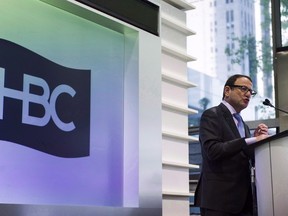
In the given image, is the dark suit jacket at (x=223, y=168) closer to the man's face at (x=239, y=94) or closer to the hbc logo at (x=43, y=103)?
the man's face at (x=239, y=94)

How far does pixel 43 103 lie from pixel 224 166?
1078 mm

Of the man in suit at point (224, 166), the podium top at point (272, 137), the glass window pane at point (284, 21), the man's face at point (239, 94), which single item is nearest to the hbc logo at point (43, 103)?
the man in suit at point (224, 166)

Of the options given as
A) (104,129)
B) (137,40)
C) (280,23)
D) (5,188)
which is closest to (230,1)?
(280,23)

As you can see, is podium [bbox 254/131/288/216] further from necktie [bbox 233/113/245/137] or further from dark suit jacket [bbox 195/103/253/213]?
necktie [bbox 233/113/245/137]

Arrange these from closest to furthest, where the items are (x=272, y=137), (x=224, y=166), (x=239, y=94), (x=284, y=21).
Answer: (x=272, y=137)
(x=224, y=166)
(x=239, y=94)
(x=284, y=21)

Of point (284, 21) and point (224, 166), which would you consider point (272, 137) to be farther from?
point (284, 21)

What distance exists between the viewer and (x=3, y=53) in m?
2.97

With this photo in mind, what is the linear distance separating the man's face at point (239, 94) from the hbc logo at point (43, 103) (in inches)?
35.0

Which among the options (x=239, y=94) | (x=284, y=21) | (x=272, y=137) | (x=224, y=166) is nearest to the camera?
(x=272, y=137)

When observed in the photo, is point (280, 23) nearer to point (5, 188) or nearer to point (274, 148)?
point (274, 148)

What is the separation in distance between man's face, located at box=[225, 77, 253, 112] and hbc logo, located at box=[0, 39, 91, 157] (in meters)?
0.89

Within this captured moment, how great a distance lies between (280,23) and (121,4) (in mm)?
2253

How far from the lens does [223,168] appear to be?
3102mm

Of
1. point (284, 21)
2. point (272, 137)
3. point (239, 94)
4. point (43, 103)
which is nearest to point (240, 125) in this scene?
point (239, 94)
